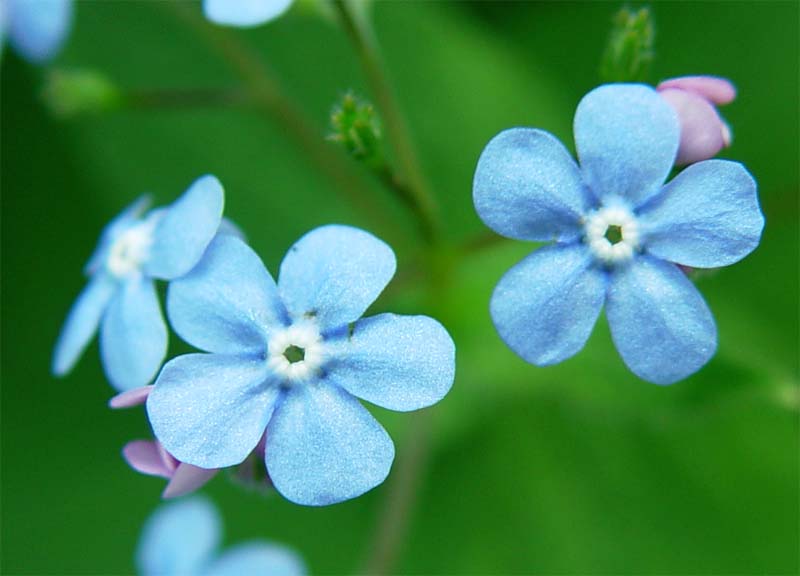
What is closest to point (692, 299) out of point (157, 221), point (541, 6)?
point (157, 221)

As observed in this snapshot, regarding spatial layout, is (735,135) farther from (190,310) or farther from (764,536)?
(190,310)

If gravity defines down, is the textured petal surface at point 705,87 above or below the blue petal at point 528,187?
above

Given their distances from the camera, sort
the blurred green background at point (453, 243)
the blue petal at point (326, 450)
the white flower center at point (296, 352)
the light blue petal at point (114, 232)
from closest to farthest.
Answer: the blue petal at point (326, 450) < the white flower center at point (296, 352) < the light blue petal at point (114, 232) < the blurred green background at point (453, 243)

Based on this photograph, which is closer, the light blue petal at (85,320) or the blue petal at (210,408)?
the blue petal at (210,408)

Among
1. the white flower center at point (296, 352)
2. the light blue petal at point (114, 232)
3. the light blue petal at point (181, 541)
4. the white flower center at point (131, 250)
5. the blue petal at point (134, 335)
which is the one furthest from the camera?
the light blue petal at point (181, 541)

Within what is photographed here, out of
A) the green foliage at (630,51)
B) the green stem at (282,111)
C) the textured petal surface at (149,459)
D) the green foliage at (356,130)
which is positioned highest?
the green stem at (282,111)

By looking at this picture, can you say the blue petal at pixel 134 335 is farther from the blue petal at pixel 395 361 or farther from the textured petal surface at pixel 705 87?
the textured petal surface at pixel 705 87

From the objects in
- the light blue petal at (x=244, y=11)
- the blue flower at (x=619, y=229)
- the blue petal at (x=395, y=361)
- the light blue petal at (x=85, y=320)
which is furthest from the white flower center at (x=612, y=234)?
the light blue petal at (x=85, y=320)

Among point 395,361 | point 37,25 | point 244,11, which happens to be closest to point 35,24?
point 37,25
